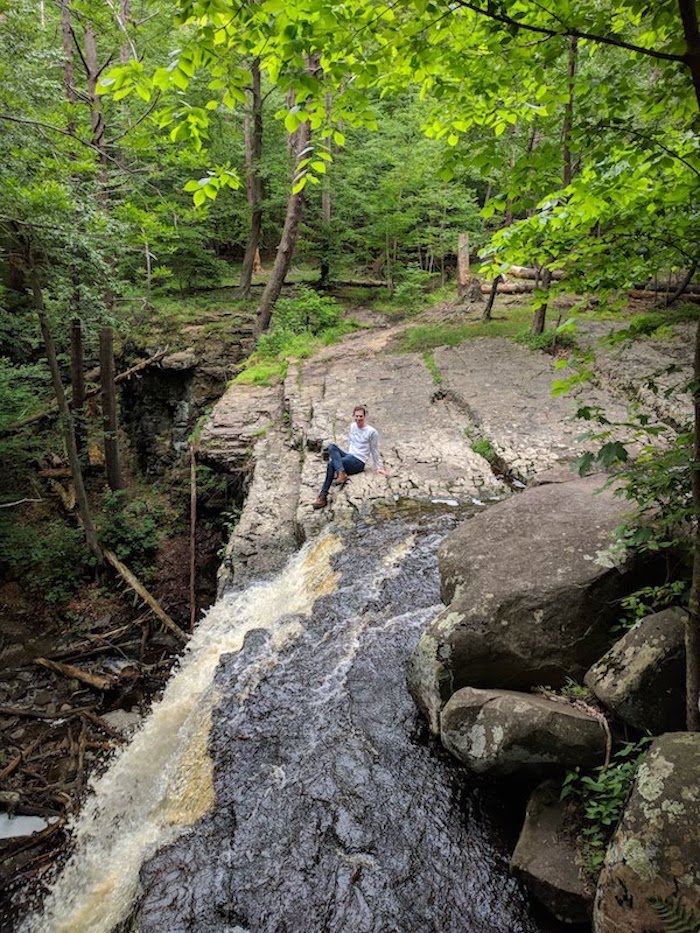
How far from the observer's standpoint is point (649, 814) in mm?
2475

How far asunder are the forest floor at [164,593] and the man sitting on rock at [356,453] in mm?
315

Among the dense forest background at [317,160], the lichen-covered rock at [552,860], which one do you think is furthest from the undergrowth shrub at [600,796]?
the dense forest background at [317,160]

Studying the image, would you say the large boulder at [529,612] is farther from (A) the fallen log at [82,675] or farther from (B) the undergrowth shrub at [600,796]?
(A) the fallen log at [82,675]

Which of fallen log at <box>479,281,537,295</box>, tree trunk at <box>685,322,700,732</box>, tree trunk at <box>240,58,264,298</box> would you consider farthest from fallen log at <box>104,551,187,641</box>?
fallen log at <box>479,281,537,295</box>

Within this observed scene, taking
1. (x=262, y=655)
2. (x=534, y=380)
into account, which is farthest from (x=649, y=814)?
(x=534, y=380)

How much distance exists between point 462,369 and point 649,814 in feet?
36.6

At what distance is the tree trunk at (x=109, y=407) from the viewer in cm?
1242

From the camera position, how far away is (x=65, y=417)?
1070 centimetres

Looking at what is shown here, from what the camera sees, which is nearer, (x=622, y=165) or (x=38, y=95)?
(x=622, y=165)

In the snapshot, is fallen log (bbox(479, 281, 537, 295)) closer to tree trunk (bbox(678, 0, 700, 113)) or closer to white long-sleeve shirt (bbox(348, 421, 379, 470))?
white long-sleeve shirt (bbox(348, 421, 379, 470))

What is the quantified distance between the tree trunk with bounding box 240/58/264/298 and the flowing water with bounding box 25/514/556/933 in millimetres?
17644

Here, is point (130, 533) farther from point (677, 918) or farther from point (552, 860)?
point (677, 918)

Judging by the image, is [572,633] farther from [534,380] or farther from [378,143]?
[378,143]

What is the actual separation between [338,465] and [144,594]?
5522 mm
